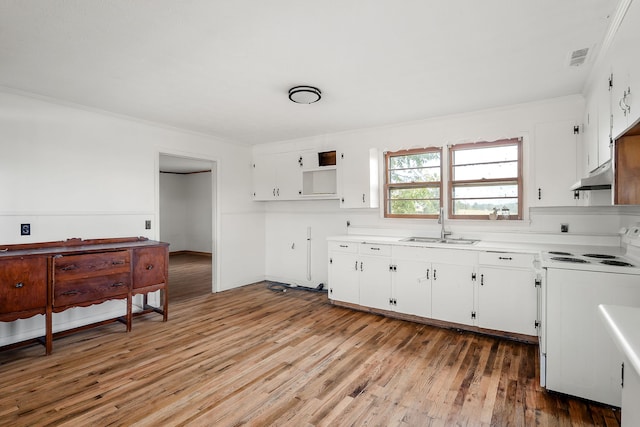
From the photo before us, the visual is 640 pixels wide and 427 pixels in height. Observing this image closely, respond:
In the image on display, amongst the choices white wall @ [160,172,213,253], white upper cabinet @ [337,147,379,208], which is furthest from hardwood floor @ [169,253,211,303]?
white upper cabinet @ [337,147,379,208]

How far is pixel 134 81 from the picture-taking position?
9.45 ft

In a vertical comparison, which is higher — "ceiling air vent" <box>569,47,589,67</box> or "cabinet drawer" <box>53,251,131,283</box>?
"ceiling air vent" <box>569,47,589,67</box>

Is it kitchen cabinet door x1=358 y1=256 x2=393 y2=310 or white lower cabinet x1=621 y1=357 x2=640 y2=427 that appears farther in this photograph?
kitchen cabinet door x1=358 y1=256 x2=393 y2=310

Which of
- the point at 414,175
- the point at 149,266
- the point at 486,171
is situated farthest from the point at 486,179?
the point at 149,266

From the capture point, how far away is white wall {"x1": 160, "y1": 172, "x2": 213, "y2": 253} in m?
9.26

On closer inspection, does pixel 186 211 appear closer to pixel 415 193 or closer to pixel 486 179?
pixel 415 193

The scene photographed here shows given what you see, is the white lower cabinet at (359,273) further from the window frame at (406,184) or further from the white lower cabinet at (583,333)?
the white lower cabinet at (583,333)

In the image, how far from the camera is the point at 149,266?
3.61 meters

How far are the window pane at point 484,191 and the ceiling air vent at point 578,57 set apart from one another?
1.42 metres

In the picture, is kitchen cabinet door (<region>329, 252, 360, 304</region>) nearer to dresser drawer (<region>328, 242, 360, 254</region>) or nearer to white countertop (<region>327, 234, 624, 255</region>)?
dresser drawer (<region>328, 242, 360, 254</region>)

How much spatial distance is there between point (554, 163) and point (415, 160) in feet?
4.99

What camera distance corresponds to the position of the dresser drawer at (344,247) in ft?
13.5

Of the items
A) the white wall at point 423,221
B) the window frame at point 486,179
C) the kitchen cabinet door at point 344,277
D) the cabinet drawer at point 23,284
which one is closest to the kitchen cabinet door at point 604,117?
the white wall at point 423,221

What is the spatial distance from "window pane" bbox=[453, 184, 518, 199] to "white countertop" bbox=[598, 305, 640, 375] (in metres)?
2.67
